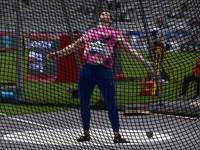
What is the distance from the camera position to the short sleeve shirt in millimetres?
3375

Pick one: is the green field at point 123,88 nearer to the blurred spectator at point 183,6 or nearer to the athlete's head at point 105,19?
the blurred spectator at point 183,6

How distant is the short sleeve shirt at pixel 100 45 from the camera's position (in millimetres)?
3375

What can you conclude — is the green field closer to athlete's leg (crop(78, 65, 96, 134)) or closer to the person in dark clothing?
the person in dark clothing

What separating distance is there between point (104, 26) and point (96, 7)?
2.96 ft

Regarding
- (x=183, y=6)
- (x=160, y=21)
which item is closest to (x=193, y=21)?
(x=183, y=6)

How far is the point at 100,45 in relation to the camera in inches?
133

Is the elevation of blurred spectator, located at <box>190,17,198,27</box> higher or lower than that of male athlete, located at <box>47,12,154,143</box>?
higher

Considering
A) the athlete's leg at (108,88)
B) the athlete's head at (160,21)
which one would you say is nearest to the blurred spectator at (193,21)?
the athlete's head at (160,21)

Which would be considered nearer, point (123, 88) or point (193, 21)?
point (193, 21)

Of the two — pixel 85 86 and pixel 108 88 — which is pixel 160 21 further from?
pixel 85 86

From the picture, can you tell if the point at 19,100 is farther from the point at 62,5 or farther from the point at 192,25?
the point at 192,25

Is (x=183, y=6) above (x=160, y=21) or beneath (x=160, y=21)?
above

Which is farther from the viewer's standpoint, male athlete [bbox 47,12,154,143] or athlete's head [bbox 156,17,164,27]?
athlete's head [bbox 156,17,164,27]

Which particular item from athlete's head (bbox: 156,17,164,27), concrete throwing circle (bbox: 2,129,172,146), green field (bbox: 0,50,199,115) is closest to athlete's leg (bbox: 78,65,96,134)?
concrete throwing circle (bbox: 2,129,172,146)
